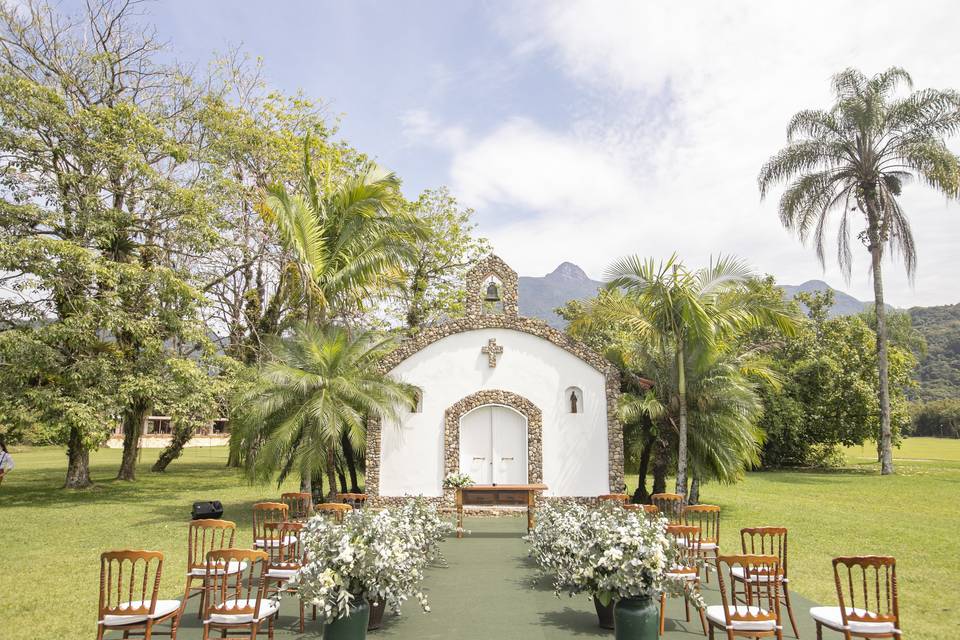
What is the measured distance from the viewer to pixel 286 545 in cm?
866

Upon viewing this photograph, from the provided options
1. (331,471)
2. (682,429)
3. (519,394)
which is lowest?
(331,471)

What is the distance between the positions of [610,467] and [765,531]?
10.2 metres

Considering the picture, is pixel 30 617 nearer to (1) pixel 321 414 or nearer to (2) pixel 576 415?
(1) pixel 321 414

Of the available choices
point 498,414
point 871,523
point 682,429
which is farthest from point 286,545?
point 871,523

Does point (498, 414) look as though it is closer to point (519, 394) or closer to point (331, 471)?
point (519, 394)

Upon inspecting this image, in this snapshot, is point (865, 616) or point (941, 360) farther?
point (941, 360)

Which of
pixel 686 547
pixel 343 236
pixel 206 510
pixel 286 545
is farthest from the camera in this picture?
pixel 343 236

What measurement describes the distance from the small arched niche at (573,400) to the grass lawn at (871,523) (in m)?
4.47

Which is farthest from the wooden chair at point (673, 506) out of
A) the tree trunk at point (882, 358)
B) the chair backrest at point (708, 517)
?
the tree trunk at point (882, 358)

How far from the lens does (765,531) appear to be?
258 inches

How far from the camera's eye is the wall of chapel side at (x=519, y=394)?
54.5 feet

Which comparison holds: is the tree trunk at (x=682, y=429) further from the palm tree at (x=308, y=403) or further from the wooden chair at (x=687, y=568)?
the wooden chair at (x=687, y=568)

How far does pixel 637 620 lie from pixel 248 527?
10.7m

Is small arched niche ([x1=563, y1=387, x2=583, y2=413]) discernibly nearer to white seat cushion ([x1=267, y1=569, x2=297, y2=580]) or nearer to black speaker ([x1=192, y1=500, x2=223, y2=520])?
black speaker ([x1=192, y1=500, x2=223, y2=520])
